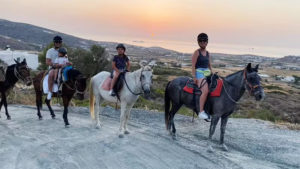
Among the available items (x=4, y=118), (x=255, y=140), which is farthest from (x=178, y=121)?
(x=4, y=118)

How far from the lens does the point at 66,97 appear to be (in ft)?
30.2

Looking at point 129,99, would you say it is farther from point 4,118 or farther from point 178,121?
point 4,118

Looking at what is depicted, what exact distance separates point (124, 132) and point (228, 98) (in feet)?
11.5

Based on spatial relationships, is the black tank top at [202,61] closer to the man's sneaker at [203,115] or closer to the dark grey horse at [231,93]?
the dark grey horse at [231,93]

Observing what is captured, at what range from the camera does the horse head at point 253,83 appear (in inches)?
257

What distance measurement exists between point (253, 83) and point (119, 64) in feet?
13.6

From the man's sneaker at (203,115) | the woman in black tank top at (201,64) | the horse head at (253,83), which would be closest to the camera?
the horse head at (253,83)

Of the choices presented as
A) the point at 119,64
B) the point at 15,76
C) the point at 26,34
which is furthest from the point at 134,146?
the point at 26,34

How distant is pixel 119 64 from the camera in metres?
8.55

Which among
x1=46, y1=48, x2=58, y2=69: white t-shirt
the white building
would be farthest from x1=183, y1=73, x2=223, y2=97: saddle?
the white building

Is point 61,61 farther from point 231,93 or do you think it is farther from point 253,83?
point 253,83

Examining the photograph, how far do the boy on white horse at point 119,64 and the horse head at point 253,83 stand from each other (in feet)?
12.4

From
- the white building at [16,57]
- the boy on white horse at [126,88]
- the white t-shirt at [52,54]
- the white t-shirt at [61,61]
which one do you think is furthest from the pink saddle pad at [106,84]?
the white building at [16,57]

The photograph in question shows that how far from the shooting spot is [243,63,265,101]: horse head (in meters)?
6.54
